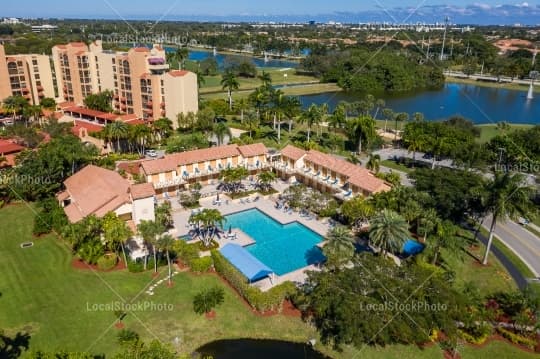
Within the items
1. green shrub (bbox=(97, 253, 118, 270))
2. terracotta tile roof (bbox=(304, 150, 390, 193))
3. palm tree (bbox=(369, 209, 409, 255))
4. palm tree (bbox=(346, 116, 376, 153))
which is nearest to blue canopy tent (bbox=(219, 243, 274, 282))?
green shrub (bbox=(97, 253, 118, 270))

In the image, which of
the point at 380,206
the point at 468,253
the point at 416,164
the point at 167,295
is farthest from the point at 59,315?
the point at 416,164

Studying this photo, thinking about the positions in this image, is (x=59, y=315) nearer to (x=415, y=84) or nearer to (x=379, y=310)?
(x=379, y=310)

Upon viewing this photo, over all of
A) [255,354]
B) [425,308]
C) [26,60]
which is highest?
[26,60]

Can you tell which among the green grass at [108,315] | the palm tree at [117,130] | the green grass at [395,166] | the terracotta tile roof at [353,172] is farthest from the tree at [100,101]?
the green grass at [395,166]

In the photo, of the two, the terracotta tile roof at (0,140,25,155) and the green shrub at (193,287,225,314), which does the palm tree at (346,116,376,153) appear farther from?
the terracotta tile roof at (0,140,25,155)

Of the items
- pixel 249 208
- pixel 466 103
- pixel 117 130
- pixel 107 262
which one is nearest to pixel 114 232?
pixel 107 262

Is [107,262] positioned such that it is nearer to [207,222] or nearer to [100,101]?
[207,222]
